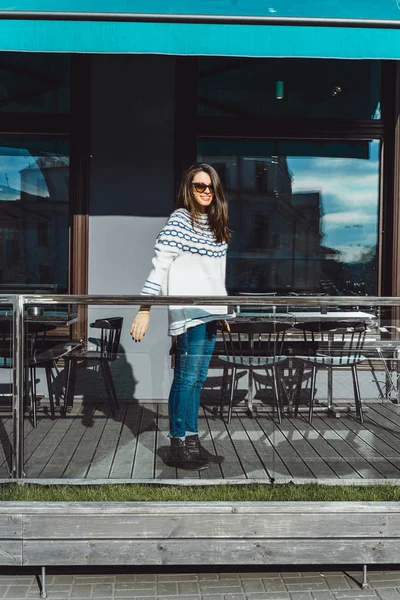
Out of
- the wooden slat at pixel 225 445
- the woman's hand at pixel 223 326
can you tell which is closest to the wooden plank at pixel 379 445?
the wooden slat at pixel 225 445

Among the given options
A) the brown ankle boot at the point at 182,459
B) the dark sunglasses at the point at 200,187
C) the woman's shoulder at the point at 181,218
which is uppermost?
the dark sunglasses at the point at 200,187

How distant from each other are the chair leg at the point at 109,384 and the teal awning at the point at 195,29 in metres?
2.00

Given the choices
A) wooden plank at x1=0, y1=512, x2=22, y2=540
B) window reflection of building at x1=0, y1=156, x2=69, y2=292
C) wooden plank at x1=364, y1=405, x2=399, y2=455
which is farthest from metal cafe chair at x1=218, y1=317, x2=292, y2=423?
window reflection of building at x1=0, y1=156, x2=69, y2=292

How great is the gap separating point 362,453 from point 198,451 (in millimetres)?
878

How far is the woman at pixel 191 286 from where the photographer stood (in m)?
3.31

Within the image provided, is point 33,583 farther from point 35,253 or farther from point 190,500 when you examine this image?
point 35,253

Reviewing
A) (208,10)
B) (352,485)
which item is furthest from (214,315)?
(208,10)

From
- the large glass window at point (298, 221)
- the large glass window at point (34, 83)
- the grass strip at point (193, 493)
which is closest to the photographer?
the grass strip at point (193, 493)

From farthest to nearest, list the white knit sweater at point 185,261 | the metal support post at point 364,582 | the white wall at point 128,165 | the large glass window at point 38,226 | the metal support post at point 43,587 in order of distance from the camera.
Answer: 1. the large glass window at point 38,226
2. the white wall at point 128,165
3. the white knit sweater at point 185,261
4. the metal support post at point 364,582
5. the metal support post at point 43,587

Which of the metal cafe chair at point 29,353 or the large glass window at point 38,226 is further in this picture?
the large glass window at point 38,226

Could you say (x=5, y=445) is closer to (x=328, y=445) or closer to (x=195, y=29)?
(x=328, y=445)

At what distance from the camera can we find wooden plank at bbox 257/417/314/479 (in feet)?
11.1

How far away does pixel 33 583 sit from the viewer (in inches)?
117

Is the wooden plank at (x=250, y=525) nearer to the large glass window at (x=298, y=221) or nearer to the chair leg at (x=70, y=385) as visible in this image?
the chair leg at (x=70, y=385)
